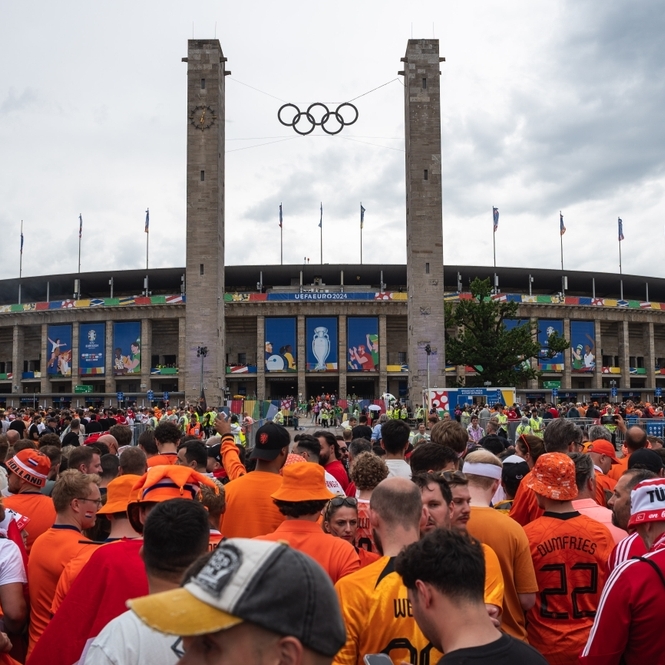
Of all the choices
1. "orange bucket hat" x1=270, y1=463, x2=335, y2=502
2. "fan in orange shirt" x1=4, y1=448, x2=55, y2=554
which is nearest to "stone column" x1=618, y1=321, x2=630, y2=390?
"fan in orange shirt" x1=4, y1=448, x2=55, y2=554

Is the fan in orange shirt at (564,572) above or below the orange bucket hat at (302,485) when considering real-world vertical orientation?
below

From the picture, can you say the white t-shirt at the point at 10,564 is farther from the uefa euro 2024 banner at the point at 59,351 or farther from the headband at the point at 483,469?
the uefa euro 2024 banner at the point at 59,351

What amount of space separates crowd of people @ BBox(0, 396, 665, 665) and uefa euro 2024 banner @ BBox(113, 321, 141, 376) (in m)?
64.0

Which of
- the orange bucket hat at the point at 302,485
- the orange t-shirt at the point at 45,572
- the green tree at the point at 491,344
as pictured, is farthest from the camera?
the green tree at the point at 491,344

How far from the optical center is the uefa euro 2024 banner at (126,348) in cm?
6825

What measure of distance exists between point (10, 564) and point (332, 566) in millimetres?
1944

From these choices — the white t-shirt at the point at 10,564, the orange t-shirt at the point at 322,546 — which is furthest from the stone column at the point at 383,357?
the white t-shirt at the point at 10,564

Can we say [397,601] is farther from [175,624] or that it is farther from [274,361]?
[274,361]

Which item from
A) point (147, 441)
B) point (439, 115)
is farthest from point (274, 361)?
point (147, 441)

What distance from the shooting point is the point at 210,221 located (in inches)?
1829

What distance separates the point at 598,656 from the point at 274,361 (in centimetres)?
6527

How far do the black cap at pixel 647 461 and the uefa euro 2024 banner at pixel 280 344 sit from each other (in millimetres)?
61587

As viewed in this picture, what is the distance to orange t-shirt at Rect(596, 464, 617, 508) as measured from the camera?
265 inches

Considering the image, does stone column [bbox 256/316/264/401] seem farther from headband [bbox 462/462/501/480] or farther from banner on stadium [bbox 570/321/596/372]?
headband [bbox 462/462/501/480]
